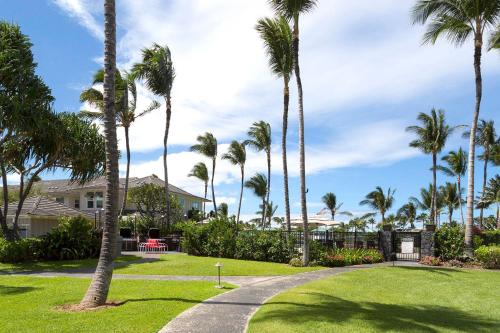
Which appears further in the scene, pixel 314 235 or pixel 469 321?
pixel 314 235

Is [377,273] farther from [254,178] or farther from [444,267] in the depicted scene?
[254,178]

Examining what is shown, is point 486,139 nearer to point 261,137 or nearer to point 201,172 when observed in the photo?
point 261,137

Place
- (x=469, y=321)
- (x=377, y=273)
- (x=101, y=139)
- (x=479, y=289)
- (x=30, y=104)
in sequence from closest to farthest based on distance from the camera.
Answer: (x=469, y=321), (x=479, y=289), (x=377, y=273), (x=30, y=104), (x=101, y=139)

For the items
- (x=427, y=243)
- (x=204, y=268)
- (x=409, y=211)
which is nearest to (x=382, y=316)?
(x=204, y=268)

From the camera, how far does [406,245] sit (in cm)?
2428

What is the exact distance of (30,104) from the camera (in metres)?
19.9

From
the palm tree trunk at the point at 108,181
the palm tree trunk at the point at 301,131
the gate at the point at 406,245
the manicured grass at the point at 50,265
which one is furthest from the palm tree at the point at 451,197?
the palm tree trunk at the point at 108,181

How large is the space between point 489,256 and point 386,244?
16.6 feet

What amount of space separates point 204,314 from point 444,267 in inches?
563

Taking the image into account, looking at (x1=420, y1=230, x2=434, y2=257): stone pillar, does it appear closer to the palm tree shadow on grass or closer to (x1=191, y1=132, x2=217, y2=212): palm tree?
the palm tree shadow on grass

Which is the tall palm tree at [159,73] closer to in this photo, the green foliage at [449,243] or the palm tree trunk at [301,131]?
the palm tree trunk at [301,131]

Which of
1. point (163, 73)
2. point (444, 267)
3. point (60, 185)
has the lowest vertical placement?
point (444, 267)

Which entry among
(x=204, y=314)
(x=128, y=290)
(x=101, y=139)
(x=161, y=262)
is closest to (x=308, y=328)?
(x=204, y=314)

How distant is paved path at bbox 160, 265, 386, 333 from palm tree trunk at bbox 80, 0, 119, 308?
89.7 inches
